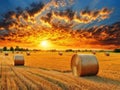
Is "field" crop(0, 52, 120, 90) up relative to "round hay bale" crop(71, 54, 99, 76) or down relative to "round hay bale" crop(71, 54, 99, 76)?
down

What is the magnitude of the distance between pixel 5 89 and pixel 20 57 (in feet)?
51.3

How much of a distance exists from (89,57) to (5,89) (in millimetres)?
6217

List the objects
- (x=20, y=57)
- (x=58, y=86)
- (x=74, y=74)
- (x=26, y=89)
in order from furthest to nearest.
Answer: (x=20, y=57)
(x=74, y=74)
(x=58, y=86)
(x=26, y=89)

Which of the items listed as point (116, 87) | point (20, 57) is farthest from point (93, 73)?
point (20, 57)

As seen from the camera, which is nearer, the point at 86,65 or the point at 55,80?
the point at 55,80

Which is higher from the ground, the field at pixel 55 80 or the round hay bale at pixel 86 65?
the round hay bale at pixel 86 65

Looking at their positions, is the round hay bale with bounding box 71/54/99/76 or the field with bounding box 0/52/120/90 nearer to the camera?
the field with bounding box 0/52/120/90

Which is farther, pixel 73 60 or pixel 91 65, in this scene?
pixel 73 60

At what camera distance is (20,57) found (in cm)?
2523

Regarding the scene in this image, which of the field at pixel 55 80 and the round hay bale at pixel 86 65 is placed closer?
the field at pixel 55 80

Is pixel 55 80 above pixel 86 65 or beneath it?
beneath

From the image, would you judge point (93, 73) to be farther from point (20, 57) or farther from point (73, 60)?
point (20, 57)

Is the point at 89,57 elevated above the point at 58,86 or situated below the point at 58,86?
above

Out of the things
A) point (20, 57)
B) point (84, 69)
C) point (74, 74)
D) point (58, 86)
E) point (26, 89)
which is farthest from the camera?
point (20, 57)
